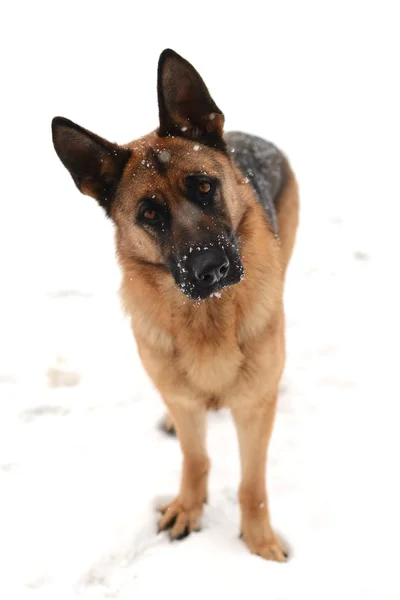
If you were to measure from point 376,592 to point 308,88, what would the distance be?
24.4 ft

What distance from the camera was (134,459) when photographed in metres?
3.60

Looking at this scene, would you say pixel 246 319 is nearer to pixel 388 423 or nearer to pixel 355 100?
pixel 388 423

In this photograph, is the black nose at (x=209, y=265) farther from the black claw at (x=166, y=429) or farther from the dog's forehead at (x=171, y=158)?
the black claw at (x=166, y=429)

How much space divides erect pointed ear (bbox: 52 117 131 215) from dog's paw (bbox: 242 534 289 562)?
1.98m

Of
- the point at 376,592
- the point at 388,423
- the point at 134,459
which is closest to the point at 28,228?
the point at 134,459

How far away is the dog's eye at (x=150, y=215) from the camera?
2500 millimetres

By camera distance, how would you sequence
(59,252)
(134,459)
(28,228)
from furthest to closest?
1. (28,228)
2. (59,252)
3. (134,459)

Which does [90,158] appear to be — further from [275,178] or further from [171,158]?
[275,178]

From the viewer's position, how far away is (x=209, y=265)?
225 centimetres

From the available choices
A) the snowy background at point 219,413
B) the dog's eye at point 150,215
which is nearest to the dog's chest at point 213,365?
the dog's eye at point 150,215

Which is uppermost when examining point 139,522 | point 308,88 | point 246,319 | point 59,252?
point 308,88

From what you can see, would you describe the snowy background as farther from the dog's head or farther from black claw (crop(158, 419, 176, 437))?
the dog's head

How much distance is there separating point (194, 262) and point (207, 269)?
7 centimetres

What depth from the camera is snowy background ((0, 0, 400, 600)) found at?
2.98 metres
